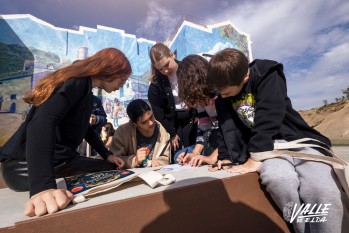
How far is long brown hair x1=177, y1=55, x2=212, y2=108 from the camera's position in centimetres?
192

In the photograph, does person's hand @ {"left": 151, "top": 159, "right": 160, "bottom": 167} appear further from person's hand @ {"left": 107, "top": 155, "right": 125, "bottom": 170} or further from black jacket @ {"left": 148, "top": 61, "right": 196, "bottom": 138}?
black jacket @ {"left": 148, "top": 61, "right": 196, "bottom": 138}

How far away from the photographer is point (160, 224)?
91 cm

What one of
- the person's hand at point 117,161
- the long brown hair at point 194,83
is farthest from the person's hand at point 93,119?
the long brown hair at point 194,83

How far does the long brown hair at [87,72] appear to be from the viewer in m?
1.11

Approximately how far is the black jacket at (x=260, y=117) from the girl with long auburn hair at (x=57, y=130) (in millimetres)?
874

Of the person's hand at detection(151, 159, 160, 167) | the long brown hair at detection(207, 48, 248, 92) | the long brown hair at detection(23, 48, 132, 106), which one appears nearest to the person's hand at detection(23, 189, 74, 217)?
the long brown hair at detection(23, 48, 132, 106)

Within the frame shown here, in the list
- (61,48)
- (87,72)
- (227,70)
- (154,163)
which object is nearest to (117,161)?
(154,163)

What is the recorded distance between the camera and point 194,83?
6.31ft

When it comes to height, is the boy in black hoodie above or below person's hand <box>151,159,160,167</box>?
above

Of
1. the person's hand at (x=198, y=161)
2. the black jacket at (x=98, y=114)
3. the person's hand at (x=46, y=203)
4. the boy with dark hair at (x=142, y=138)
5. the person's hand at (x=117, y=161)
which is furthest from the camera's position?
the black jacket at (x=98, y=114)

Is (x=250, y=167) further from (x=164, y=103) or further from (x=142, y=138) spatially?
(x=164, y=103)

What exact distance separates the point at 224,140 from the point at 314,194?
0.73 m

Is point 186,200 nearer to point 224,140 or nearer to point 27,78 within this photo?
point 224,140

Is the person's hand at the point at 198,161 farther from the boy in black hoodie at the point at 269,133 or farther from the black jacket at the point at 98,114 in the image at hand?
the black jacket at the point at 98,114
